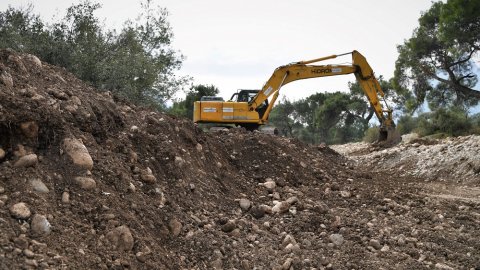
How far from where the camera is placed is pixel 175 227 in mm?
3588

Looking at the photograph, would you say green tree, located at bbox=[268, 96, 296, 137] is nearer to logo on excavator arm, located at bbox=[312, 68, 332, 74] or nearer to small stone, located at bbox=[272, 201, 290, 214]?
logo on excavator arm, located at bbox=[312, 68, 332, 74]

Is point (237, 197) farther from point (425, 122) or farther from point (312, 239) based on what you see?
point (425, 122)

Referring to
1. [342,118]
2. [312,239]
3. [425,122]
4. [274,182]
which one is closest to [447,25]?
[425,122]

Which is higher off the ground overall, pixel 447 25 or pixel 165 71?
pixel 447 25

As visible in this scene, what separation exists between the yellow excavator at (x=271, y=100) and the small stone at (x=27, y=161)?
8839mm

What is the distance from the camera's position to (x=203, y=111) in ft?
39.6

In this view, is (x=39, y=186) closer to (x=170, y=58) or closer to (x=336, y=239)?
(x=336, y=239)

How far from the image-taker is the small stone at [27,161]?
3.19m

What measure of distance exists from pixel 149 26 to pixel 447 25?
10732 millimetres

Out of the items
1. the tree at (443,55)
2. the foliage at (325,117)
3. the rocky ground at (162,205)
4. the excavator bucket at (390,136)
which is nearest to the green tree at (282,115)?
the foliage at (325,117)

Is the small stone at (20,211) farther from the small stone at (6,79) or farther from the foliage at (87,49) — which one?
the foliage at (87,49)

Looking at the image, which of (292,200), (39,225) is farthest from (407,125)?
(39,225)

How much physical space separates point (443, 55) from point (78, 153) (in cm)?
1820

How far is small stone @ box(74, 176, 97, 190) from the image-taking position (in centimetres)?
333
